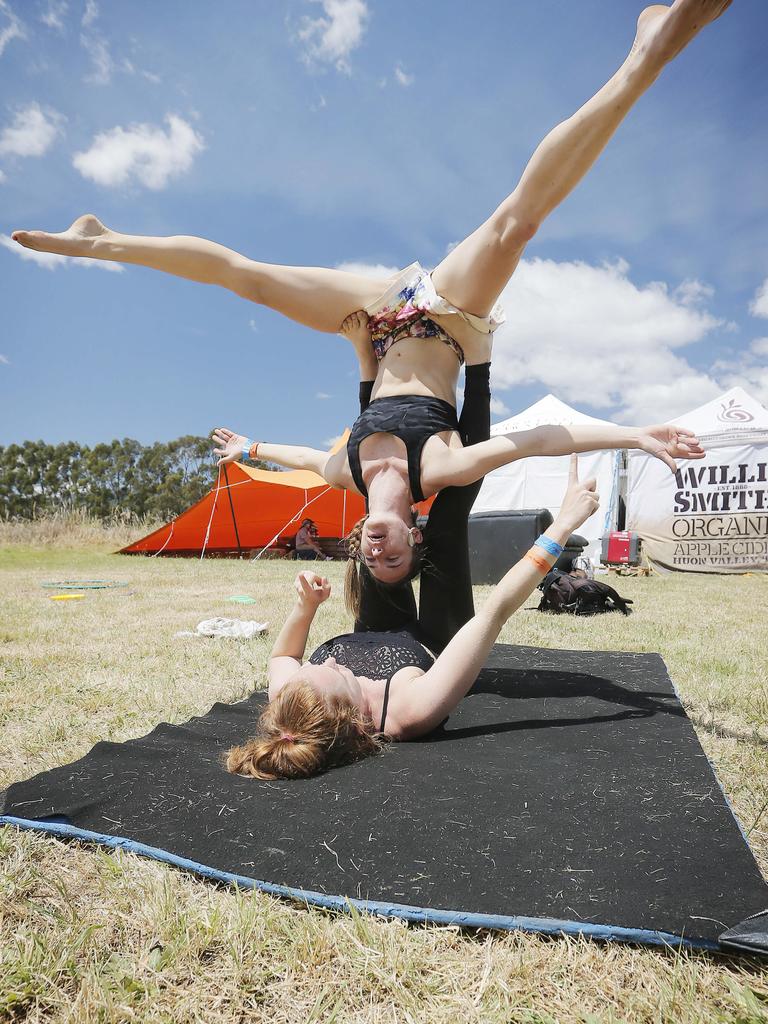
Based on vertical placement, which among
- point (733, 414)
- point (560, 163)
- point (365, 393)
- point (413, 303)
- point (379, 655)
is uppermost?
point (733, 414)

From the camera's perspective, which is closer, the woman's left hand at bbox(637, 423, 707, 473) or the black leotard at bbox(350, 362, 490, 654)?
the woman's left hand at bbox(637, 423, 707, 473)

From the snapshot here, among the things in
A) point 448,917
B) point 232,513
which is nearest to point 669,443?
point 448,917

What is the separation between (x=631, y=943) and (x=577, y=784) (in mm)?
678

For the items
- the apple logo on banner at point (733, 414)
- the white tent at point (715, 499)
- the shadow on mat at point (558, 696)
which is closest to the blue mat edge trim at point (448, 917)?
the shadow on mat at point (558, 696)

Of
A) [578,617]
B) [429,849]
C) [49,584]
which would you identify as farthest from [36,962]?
[49,584]

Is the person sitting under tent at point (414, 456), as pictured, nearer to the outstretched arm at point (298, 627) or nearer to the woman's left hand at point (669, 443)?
the woman's left hand at point (669, 443)

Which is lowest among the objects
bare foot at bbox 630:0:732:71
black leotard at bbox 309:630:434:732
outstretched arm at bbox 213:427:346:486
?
black leotard at bbox 309:630:434:732

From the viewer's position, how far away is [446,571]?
3137 mm

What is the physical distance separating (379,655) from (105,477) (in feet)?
91.0

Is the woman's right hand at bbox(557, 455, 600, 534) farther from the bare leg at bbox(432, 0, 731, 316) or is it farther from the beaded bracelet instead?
the bare leg at bbox(432, 0, 731, 316)

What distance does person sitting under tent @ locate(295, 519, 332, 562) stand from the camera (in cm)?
1301

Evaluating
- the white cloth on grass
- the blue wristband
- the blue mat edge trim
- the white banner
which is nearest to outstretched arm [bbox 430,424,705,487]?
the blue wristband

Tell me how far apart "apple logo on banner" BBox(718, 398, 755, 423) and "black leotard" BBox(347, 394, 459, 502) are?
33.6ft

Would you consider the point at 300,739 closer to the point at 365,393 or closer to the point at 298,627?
the point at 298,627
